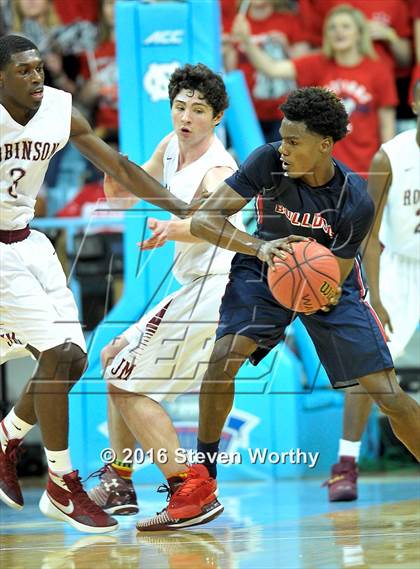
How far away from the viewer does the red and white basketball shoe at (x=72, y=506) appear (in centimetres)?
557

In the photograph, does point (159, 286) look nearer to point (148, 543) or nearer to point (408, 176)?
point (408, 176)

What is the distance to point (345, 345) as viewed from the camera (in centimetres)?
549

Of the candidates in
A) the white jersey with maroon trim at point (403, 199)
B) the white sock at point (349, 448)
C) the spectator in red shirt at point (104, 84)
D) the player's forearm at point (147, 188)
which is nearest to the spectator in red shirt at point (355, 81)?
the spectator in red shirt at point (104, 84)

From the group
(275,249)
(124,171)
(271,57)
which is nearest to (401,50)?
(271,57)

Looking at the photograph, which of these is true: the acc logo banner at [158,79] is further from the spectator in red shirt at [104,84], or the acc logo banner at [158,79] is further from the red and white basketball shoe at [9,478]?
the red and white basketball shoe at [9,478]

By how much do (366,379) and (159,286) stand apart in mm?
2498

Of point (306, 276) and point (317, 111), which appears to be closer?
point (306, 276)

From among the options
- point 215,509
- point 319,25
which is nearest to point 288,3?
point 319,25

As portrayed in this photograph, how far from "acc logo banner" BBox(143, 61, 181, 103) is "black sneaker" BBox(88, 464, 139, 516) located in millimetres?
2768

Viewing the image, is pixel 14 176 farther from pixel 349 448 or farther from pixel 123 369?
pixel 349 448

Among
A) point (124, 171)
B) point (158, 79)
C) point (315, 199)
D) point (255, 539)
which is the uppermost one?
point (158, 79)

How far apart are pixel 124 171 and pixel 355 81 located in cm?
396

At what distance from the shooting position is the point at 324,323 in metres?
5.54

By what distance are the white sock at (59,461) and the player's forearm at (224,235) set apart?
1239mm
